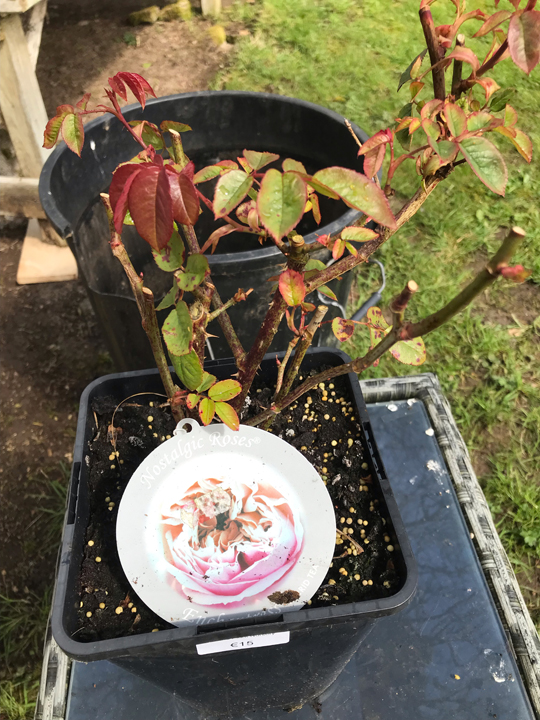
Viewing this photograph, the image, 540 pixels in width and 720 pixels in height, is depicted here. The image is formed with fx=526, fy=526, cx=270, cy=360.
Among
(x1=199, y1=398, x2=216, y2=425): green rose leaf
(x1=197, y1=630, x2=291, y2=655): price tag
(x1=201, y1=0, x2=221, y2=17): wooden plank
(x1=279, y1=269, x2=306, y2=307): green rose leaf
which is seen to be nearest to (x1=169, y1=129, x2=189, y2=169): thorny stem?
(x1=279, y1=269, x2=306, y2=307): green rose leaf

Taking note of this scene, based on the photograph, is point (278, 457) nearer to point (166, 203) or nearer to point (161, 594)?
point (161, 594)

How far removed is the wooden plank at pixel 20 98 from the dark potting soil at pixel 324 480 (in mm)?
1298

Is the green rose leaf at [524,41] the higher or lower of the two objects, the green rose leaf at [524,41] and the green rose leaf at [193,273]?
the higher

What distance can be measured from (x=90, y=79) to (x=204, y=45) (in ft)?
2.28

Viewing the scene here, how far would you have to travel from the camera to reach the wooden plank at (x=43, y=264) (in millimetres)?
1981

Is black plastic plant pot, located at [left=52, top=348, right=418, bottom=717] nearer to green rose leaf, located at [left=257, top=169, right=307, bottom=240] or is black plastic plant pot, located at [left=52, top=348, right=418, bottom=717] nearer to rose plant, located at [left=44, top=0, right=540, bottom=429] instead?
rose plant, located at [left=44, top=0, right=540, bottom=429]

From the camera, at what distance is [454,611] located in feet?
3.58

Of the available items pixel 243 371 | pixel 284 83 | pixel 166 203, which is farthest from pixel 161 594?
pixel 284 83

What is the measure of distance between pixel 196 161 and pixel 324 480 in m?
1.04

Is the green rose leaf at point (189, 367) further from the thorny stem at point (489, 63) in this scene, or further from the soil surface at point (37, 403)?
the soil surface at point (37, 403)

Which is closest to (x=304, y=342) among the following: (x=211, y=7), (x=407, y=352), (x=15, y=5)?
(x=407, y=352)

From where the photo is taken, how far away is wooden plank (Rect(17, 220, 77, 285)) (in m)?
1.98

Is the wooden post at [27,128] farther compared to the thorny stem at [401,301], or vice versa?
the wooden post at [27,128]

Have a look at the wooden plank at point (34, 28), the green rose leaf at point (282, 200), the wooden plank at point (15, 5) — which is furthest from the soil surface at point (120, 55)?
the green rose leaf at point (282, 200)
